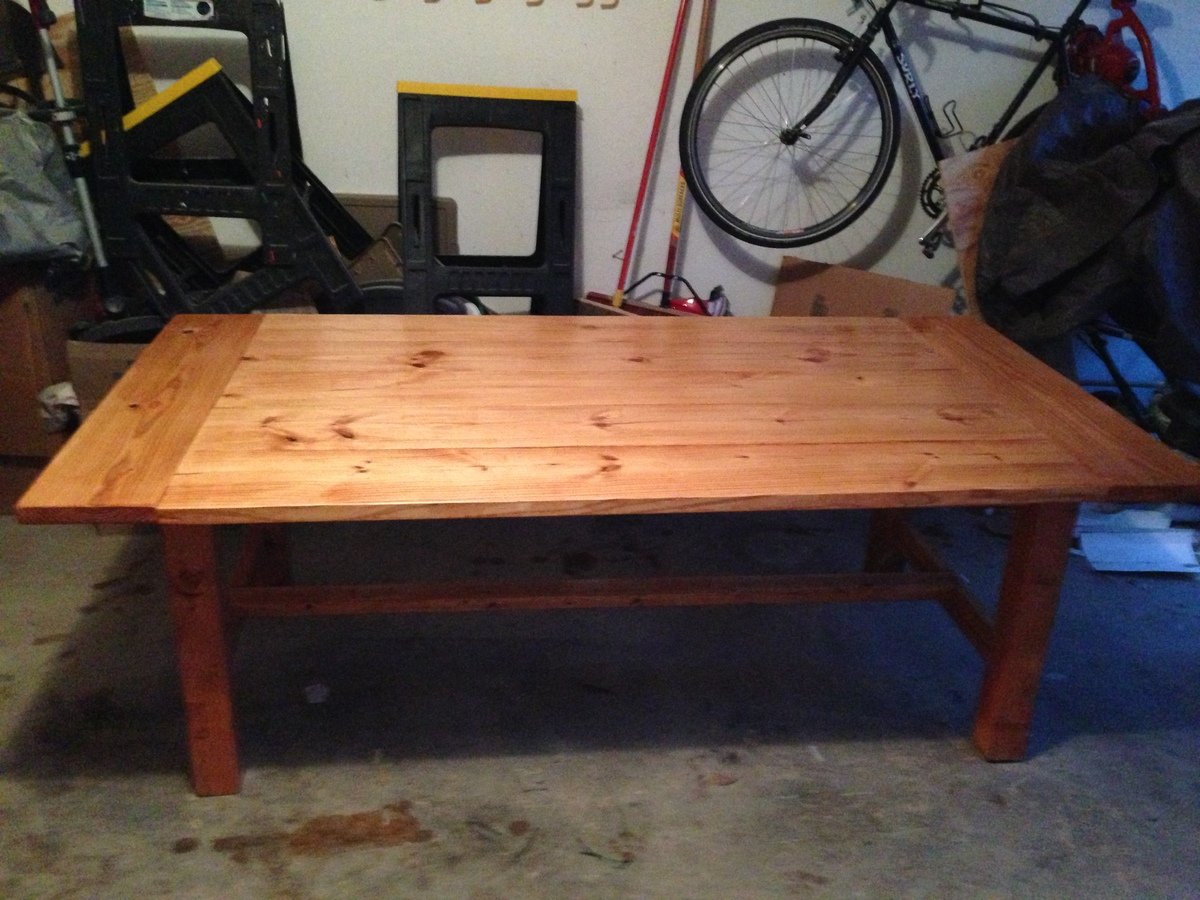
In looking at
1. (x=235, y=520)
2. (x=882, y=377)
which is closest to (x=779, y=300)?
(x=882, y=377)

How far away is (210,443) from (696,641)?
1.03m

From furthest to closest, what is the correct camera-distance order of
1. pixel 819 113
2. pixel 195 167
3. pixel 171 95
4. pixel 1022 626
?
1. pixel 819 113
2. pixel 195 167
3. pixel 171 95
4. pixel 1022 626

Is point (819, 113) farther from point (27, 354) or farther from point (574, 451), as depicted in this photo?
point (27, 354)

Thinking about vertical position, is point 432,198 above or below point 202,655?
above

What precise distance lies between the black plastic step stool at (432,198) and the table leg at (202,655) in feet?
4.21

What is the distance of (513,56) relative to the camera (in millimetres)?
2596

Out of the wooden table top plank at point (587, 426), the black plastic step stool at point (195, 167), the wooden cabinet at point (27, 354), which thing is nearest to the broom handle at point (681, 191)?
the black plastic step stool at point (195, 167)

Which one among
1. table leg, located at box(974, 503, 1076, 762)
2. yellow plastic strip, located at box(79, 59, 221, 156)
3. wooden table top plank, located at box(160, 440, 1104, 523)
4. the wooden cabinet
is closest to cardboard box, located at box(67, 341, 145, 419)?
the wooden cabinet

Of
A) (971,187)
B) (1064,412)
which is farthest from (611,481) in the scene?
(971,187)

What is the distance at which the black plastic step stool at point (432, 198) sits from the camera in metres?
2.44

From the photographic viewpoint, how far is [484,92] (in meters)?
2.46

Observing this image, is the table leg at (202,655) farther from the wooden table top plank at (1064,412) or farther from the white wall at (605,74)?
the white wall at (605,74)


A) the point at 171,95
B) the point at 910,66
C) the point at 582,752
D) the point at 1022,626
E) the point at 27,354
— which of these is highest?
the point at 910,66

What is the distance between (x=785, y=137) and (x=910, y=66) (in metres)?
0.43
